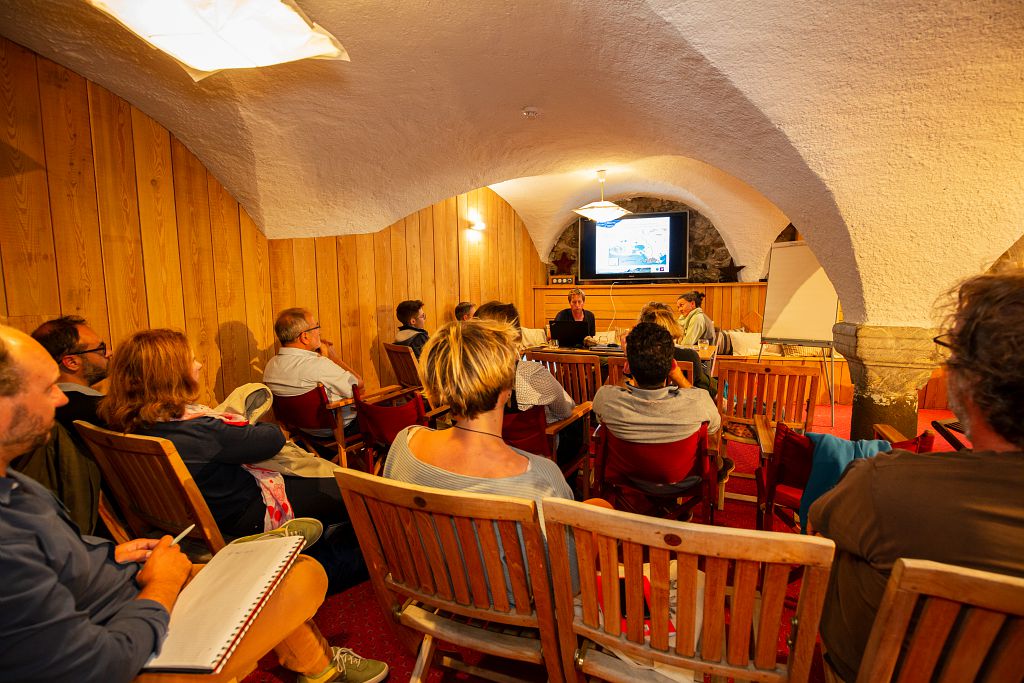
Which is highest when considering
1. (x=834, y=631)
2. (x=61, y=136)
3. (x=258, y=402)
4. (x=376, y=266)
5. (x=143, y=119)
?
(x=143, y=119)

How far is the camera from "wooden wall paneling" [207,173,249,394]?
3.16 m

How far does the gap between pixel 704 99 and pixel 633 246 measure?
229 inches

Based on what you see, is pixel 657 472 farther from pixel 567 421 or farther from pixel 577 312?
pixel 577 312

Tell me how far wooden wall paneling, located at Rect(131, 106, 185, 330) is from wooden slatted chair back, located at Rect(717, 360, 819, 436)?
11.2 feet

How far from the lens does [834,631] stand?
974 mm

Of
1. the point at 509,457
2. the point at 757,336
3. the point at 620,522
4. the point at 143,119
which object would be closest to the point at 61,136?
the point at 143,119

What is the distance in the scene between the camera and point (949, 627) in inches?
28.2

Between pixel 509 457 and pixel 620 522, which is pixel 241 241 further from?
pixel 620 522

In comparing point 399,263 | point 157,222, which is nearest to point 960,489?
point 157,222

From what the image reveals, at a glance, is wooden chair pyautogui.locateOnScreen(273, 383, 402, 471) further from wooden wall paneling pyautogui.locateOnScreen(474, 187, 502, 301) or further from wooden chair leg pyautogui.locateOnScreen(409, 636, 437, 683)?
wooden wall paneling pyautogui.locateOnScreen(474, 187, 502, 301)

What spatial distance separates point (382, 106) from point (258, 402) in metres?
1.73

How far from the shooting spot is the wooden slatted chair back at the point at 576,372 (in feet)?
10.3

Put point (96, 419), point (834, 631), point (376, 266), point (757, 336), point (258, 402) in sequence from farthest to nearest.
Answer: point (757, 336) < point (376, 266) < point (258, 402) < point (96, 419) < point (834, 631)

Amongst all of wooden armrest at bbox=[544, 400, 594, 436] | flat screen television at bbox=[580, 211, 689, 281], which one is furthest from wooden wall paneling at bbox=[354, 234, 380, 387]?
flat screen television at bbox=[580, 211, 689, 281]
